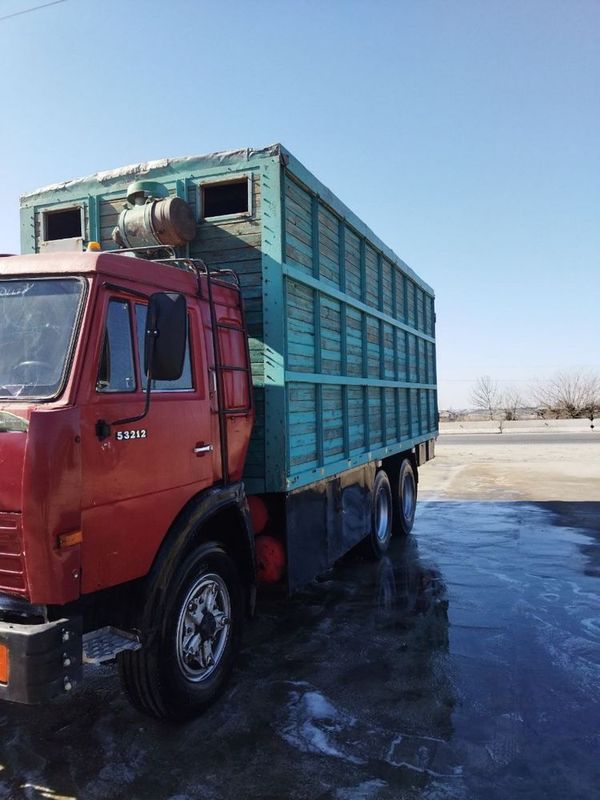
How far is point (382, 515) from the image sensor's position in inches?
287

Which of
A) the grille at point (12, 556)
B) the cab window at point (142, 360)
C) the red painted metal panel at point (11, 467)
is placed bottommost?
the grille at point (12, 556)

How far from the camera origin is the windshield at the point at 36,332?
8.83 ft

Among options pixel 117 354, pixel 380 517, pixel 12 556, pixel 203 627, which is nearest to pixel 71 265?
pixel 117 354

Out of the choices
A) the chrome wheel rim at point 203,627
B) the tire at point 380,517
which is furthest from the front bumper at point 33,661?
the tire at point 380,517

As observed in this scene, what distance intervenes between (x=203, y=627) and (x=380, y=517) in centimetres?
407

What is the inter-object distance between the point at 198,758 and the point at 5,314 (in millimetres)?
2429

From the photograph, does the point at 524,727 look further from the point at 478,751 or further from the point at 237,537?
the point at 237,537

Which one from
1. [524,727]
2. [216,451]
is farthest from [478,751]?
[216,451]

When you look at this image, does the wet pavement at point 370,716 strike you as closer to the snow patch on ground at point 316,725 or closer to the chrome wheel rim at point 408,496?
the snow patch on ground at point 316,725

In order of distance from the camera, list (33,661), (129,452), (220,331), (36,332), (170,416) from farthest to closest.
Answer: (220,331)
(170,416)
(129,452)
(36,332)
(33,661)

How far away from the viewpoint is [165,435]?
10.4ft

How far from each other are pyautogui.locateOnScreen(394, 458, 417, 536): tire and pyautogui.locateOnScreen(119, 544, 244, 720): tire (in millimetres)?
4515

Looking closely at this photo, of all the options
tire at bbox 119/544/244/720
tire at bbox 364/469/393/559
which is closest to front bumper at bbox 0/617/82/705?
tire at bbox 119/544/244/720

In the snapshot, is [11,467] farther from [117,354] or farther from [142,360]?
[142,360]
